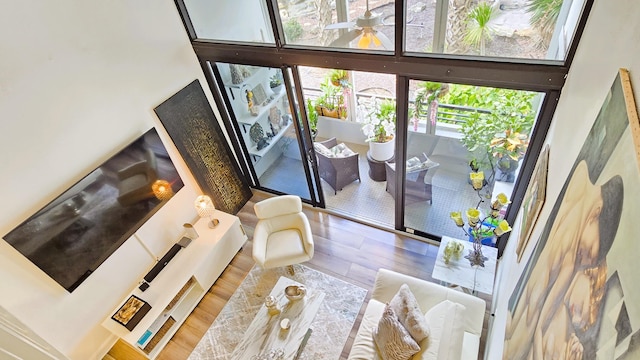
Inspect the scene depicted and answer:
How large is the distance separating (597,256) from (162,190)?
357 cm

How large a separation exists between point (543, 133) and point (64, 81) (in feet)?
12.3

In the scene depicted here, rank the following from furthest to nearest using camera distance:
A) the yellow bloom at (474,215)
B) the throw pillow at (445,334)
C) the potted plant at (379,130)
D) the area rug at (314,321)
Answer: the potted plant at (379,130) < the area rug at (314,321) < the yellow bloom at (474,215) < the throw pillow at (445,334)

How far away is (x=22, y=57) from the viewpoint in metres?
2.46

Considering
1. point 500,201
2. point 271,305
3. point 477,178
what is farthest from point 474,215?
point 271,305

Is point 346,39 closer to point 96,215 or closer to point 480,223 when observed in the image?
point 480,223

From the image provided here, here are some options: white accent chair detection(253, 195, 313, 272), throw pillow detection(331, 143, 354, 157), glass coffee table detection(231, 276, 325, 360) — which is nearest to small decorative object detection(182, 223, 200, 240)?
white accent chair detection(253, 195, 313, 272)

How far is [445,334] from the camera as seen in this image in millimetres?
2500

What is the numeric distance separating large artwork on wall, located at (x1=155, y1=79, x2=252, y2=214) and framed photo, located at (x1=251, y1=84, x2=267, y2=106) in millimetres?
542

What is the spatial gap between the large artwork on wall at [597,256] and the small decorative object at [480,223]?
1.24m

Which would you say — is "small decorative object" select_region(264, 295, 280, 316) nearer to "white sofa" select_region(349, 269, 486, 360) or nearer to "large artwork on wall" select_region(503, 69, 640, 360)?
"white sofa" select_region(349, 269, 486, 360)

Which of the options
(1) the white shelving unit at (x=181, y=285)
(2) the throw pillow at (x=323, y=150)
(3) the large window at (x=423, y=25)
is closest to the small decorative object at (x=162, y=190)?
(1) the white shelving unit at (x=181, y=285)

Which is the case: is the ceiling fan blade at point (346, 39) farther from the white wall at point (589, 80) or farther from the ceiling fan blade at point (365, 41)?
the white wall at point (589, 80)

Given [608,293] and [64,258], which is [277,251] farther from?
[608,293]

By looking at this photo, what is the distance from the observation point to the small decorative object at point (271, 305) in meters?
3.36
